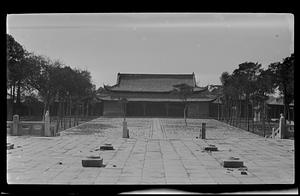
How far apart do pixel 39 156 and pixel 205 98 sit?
18.3 meters

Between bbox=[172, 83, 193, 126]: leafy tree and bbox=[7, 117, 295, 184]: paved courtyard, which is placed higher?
bbox=[172, 83, 193, 126]: leafy tree

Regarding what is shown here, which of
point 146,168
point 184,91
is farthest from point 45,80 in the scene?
point 184,91

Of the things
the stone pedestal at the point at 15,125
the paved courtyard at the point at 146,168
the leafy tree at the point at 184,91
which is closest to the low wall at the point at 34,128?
the stone pedestal at the point at 15,125

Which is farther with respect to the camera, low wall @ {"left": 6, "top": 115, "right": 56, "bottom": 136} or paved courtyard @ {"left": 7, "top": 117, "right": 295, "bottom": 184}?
low wall @ {"left": 6, "top": 115, "right": 56, "bottom": 136}

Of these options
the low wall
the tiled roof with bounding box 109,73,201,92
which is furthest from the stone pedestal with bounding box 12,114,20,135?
the tiled roof with bounding box 109,73,201,92

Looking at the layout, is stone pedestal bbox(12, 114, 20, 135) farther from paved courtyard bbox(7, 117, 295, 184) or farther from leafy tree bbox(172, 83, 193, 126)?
leafy tree bbox(172, 83, 193, 126)

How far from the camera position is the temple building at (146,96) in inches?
1000

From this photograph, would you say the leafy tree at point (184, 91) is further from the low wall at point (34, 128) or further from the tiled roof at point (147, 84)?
the low wall at point (34, 128)

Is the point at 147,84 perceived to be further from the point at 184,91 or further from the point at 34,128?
the point at 34,128

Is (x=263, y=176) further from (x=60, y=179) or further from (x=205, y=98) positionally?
(x=205, y=98)

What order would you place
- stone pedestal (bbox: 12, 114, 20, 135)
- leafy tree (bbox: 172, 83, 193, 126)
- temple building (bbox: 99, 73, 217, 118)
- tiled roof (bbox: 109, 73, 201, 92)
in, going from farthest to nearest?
tiled roof (bbox: 109, 73, 201, 92), temple building (bbox: 99, 73, 217, 118), leafy tree (bbox: 172, 83, 193, 126), stone pedestal (bbox: 12, 114, 20, 135)

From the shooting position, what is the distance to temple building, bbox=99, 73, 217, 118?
25.4 metres
